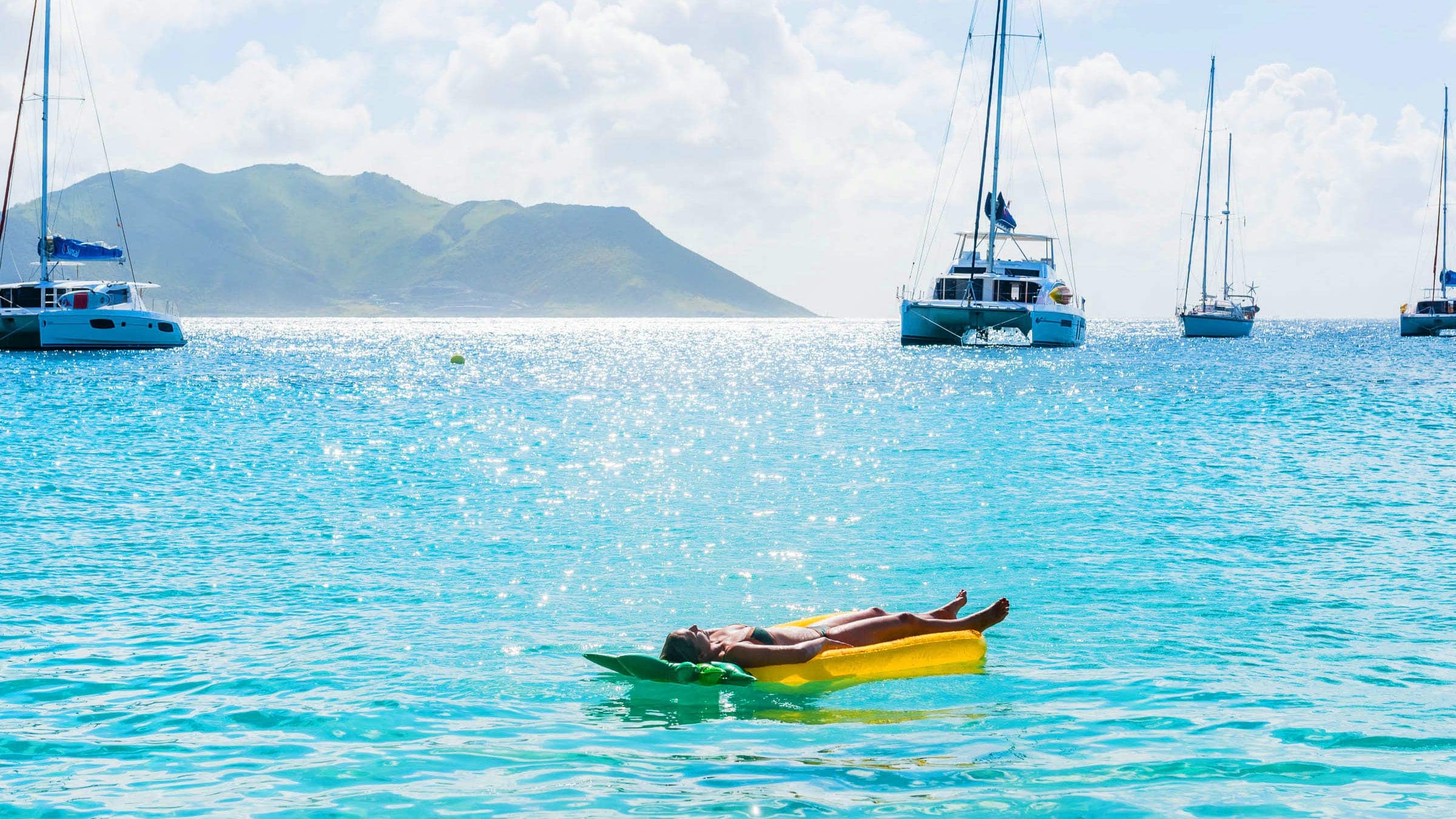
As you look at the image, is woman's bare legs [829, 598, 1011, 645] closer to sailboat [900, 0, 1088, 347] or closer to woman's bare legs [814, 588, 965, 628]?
woman's bare legs [814, 588, 965, 628]

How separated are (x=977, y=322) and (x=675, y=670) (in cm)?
5963

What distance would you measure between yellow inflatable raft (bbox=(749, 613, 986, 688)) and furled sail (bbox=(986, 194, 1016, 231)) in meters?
56.7

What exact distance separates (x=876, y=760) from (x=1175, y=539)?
10557 mm

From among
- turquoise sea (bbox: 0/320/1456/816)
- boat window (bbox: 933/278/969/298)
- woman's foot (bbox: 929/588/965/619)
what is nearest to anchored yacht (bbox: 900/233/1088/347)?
boat window (bbox: 933/278/969/298)

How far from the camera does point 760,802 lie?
7133mm

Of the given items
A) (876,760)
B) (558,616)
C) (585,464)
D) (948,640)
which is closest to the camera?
(876,760)

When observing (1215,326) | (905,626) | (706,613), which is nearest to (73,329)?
(706,613)

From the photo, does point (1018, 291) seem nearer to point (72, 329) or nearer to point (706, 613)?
point (72, 329)

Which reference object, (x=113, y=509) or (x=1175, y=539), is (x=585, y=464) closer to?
(x=113, y=509)

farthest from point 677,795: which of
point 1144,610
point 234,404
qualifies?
point 234,404

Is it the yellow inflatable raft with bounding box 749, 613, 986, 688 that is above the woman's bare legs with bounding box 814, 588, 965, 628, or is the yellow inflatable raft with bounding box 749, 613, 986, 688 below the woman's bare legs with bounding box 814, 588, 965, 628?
below

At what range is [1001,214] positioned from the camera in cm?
6512

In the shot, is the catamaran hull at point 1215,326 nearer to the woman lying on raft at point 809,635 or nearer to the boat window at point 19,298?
the boat window at point 19,298

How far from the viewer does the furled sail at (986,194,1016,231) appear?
64.6m
